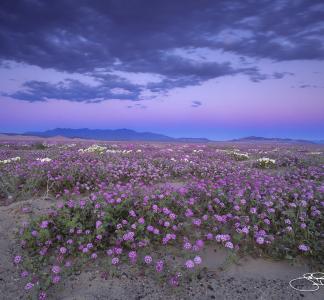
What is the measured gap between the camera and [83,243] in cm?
458

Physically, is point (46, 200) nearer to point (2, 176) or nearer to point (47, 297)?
point (2, 176)

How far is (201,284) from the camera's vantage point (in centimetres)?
375

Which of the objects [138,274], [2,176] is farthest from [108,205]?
[2,176]

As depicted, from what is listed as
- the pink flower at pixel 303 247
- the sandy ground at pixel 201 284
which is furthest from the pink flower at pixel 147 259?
the pink flower at pixel 303 247

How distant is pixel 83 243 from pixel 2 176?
5830 mm

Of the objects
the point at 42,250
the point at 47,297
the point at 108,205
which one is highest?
the point at 108,205

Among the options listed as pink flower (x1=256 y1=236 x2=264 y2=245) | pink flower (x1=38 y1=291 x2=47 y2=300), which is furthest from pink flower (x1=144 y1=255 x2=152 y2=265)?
pink flower (x1=256 y1=236 x2=264 y2=245)

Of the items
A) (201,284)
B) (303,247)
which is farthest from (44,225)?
(303,247)

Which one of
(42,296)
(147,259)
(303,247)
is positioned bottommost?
(42,296)

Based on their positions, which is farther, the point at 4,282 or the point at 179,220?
the point at 179,220

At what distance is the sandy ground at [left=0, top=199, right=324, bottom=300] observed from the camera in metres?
3.54
